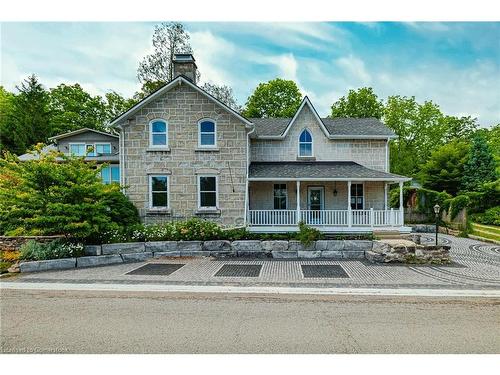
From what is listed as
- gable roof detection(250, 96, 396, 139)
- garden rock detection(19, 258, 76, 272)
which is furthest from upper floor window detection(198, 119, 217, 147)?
garden rock detection(19, 258, 76, 272)

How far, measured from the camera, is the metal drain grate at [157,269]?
35.4 feet

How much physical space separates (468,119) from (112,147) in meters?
46.7

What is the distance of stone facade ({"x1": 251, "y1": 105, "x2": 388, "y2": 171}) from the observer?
719 inches

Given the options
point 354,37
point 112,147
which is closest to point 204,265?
point 354,37

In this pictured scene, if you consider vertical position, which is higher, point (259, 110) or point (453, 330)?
point (259, 110)

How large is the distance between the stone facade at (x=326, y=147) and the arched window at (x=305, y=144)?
0.23m

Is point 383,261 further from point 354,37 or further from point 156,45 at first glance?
point 156,45

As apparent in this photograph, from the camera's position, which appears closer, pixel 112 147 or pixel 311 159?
pixel 311 159

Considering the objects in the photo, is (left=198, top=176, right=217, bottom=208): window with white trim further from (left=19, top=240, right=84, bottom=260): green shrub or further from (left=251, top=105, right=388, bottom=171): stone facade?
(left=19, top=240, right=84, bottom=260): green shrub

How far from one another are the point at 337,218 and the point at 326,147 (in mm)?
4428

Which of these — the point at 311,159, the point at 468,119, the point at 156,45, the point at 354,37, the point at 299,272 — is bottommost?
the point at 299,272

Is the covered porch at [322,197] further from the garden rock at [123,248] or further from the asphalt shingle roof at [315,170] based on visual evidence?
the garden rock at [123,248]

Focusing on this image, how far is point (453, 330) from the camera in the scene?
5.79 m

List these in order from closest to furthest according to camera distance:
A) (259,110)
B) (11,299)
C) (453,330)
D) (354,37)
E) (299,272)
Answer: (453,330) < (354,37) < (11,299) < (299,272) < (259,110)
